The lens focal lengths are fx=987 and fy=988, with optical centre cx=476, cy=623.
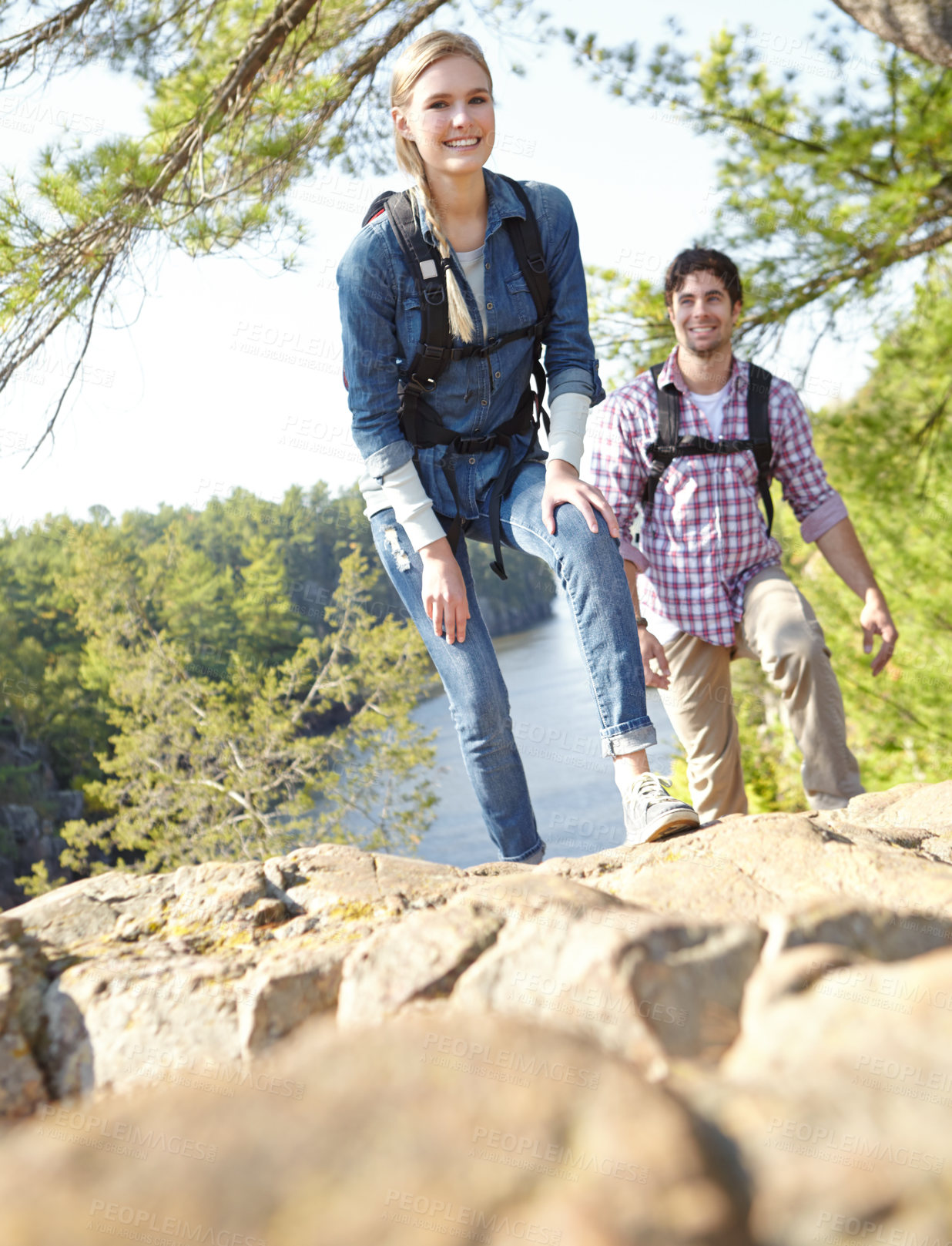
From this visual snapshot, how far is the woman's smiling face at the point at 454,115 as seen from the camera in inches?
92.7

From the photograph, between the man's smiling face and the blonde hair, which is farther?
the man's smiling face

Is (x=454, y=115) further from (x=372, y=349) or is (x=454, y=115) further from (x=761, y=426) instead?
(x=761, y=426)

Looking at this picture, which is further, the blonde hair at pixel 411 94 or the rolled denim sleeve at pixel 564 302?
the rolled denim sleeve at pixel 564 302

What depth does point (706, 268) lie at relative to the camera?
3.39 m

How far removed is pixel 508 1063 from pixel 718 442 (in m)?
2.59

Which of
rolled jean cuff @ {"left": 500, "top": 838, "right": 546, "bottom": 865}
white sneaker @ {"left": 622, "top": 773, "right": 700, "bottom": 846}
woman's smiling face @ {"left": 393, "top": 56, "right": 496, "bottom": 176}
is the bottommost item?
rolled jean cuff @ {"left": 500, "top": 838, "right": 546, "bottom": 865}

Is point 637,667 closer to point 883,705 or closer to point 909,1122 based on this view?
point 909,1122

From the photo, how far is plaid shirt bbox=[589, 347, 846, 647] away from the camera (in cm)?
324

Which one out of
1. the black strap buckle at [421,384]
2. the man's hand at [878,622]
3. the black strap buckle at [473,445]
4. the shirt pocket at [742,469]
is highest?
the black strap buckle at [421,384]

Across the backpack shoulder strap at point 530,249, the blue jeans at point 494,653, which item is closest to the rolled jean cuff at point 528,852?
the blue jeans at point 494,653

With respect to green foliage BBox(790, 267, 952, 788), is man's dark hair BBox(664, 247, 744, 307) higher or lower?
higher

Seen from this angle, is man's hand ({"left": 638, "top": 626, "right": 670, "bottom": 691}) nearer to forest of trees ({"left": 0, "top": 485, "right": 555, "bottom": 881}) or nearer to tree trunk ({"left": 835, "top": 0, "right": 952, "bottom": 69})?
tree trunk ({"left": 835, "top": 0, "right": 952, "bottom": 69})

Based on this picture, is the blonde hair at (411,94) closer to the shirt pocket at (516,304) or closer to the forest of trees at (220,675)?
the shirt pocket at (516,304)

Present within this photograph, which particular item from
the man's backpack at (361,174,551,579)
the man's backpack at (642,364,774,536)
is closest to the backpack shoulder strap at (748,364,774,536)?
the man's backpack at (642,364,774,536)
